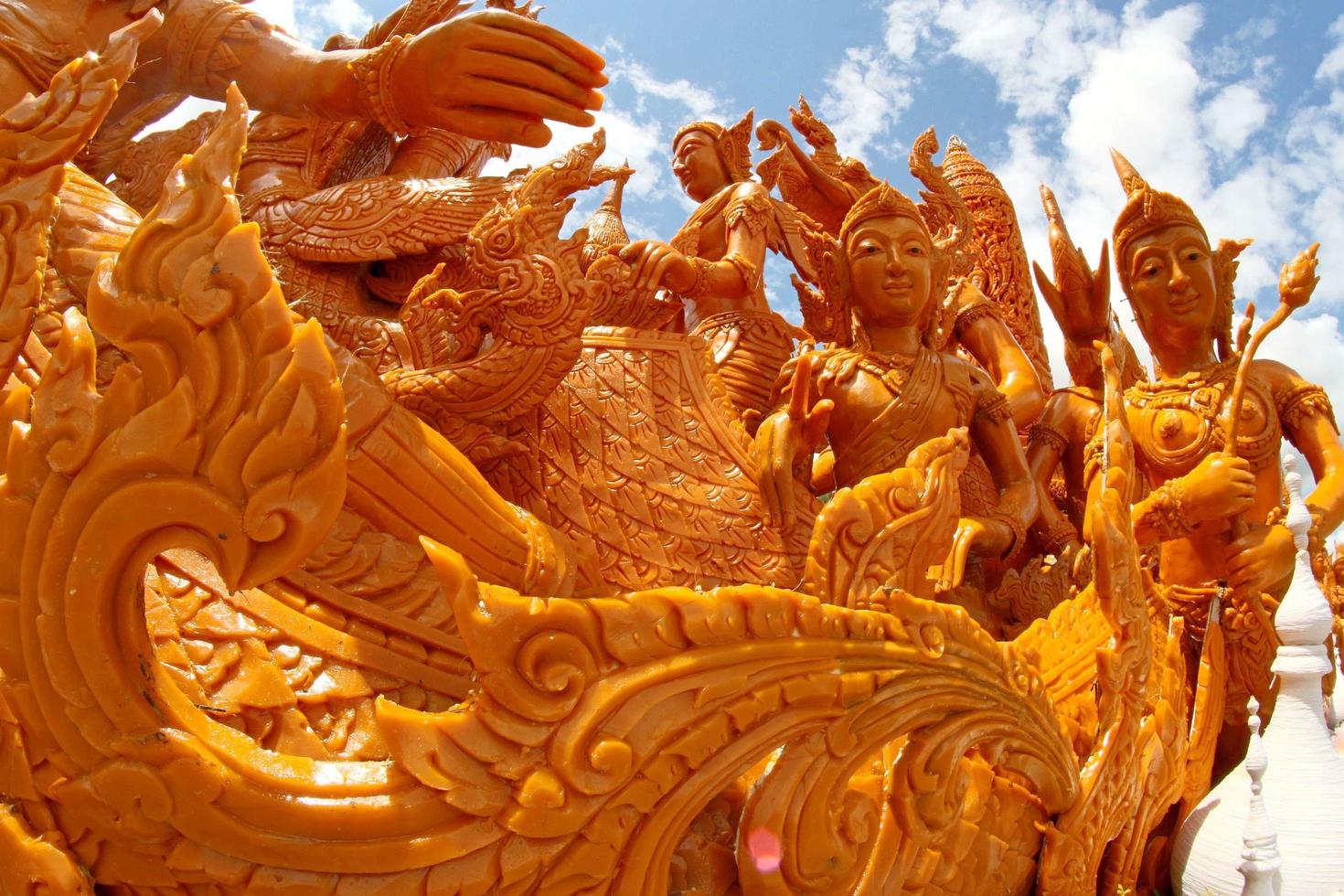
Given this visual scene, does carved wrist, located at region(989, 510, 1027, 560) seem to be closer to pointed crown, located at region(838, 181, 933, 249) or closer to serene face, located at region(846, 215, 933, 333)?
serene face, located at region(846, 215, 933, 333)

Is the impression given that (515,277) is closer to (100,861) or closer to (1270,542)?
(100,861)

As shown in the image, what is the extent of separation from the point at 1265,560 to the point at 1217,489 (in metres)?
0.28

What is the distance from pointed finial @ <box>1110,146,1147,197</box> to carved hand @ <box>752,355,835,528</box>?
1.40 m

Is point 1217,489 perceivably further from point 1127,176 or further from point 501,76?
point 501,76

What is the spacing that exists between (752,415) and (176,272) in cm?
246

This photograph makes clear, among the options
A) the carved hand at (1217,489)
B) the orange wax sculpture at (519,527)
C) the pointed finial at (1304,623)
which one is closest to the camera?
the orange wax sculpture at (519,527)

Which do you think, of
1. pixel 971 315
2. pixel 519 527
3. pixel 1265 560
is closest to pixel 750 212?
pixel 971 315

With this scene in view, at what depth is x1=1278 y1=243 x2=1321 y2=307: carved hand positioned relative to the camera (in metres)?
2.95

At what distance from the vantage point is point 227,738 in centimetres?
106

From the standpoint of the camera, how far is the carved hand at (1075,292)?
4426mm

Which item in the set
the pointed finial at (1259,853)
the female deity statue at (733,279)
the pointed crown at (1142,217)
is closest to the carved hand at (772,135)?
the female deity statue at (733,279)

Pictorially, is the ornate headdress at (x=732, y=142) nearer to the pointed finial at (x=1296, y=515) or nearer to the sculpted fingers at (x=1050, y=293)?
the sculpted fingers at (x=1050, y=293)

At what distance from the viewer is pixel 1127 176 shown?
3451 millimetres

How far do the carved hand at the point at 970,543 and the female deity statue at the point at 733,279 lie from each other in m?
0.80
